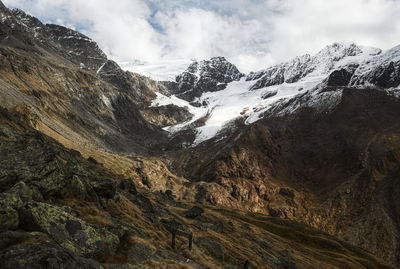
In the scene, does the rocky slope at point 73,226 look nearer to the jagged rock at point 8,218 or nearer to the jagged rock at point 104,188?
the jagged rock at point 8,218

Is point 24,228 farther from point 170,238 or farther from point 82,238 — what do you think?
point 170,238

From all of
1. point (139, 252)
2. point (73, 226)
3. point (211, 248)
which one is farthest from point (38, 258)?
point (211, 248)

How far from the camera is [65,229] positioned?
21281mm

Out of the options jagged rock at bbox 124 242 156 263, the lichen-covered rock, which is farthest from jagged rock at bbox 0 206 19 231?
jagged rock at bbox 124 242 156 263

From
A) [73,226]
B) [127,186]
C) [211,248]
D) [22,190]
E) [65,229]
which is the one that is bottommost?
[211,248]

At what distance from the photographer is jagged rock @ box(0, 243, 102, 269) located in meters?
15.2

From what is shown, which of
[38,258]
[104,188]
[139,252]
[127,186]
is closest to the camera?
[38,258]

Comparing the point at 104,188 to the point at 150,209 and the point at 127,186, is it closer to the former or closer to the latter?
the point at 150,209

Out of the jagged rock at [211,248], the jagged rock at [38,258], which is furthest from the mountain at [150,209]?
the jagged rock at [211,248]

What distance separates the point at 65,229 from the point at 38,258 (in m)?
5.72

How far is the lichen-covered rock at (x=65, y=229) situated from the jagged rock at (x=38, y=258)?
333 cm

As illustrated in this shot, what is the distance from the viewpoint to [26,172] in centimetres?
2691

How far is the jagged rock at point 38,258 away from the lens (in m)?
15.2

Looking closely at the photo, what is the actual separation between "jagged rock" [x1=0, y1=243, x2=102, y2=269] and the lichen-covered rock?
3334 mm
